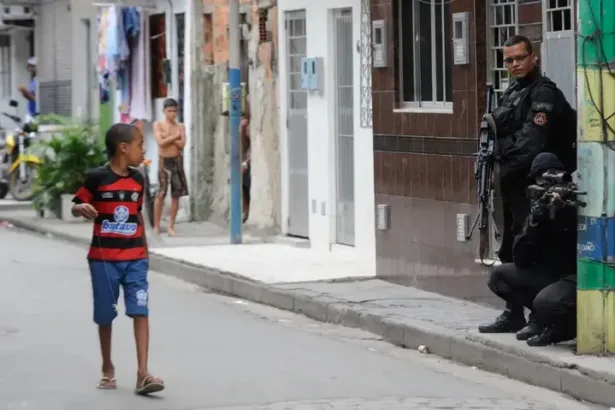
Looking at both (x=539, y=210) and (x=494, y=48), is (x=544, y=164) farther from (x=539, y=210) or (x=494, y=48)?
(x=494, y=48)

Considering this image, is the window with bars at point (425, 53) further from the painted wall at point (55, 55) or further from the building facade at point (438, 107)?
the painted wall at point (55, 55)

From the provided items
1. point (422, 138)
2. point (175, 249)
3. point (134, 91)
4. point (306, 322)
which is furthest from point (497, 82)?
point (134, 91)

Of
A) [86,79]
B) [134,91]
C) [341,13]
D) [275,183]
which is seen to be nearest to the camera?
[341,13]

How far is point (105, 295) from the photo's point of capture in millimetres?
9781

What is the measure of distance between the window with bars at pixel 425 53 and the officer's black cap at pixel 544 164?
11.4 feet

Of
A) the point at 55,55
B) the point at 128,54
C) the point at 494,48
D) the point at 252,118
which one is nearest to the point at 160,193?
the point at 252,118

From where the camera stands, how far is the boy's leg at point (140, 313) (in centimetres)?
960

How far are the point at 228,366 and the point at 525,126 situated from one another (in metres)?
2.56

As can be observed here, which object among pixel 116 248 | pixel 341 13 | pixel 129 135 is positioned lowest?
pixel 116 248

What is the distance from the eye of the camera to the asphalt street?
950cm

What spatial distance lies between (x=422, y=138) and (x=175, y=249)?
5273mm

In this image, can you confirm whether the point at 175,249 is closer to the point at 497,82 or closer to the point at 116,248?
the point at 497,82

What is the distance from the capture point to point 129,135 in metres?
9.93

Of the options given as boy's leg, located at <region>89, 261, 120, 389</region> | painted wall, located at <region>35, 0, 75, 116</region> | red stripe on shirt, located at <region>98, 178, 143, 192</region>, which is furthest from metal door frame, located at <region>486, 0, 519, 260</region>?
painted wall, located at <region>35, 0, 75, 116</region>
